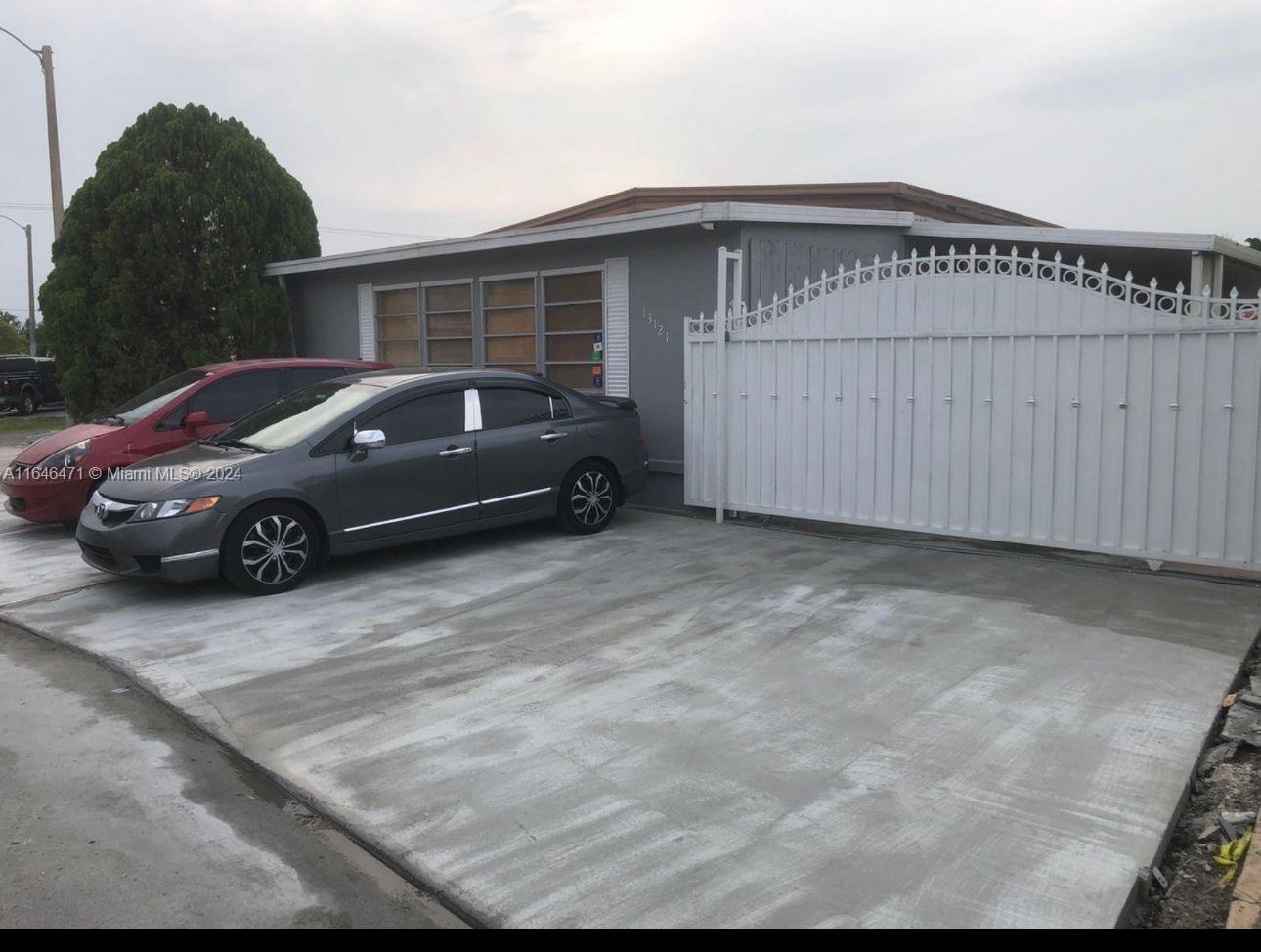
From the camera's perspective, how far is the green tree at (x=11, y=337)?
2144 inches

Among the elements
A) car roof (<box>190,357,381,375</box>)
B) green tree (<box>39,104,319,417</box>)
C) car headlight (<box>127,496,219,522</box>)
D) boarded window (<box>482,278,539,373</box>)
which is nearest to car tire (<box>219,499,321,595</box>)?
car headlight (<box>127,496,219,522</box>)

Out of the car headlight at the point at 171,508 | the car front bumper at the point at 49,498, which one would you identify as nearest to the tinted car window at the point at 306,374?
the car front bumper at the point at 49,498

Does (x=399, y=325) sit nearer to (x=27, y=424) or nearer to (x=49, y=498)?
(x=49, y=498)

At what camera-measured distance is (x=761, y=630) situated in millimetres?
6234

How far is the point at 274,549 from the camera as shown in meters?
7.44

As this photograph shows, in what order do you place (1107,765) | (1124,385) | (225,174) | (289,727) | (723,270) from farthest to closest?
(225,174)
(723,270)
(1124,385)
(289,727)
(1107,765)

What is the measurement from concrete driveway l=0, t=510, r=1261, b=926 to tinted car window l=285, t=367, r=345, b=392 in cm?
289

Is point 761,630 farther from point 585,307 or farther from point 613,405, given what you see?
point 585,307

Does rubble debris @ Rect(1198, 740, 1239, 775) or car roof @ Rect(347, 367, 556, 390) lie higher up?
car roof @ Rect(347, 367, 556, 390)

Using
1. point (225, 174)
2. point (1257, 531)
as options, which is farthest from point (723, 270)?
point (225, 174)

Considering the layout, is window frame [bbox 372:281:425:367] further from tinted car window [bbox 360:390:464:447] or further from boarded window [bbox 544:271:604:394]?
tinted car window [bbox 360:390:464:447]

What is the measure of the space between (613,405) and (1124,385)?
435 centimetres

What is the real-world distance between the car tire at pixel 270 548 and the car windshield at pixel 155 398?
3101mm

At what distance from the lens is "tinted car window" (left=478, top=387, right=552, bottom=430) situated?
8.74 metres
